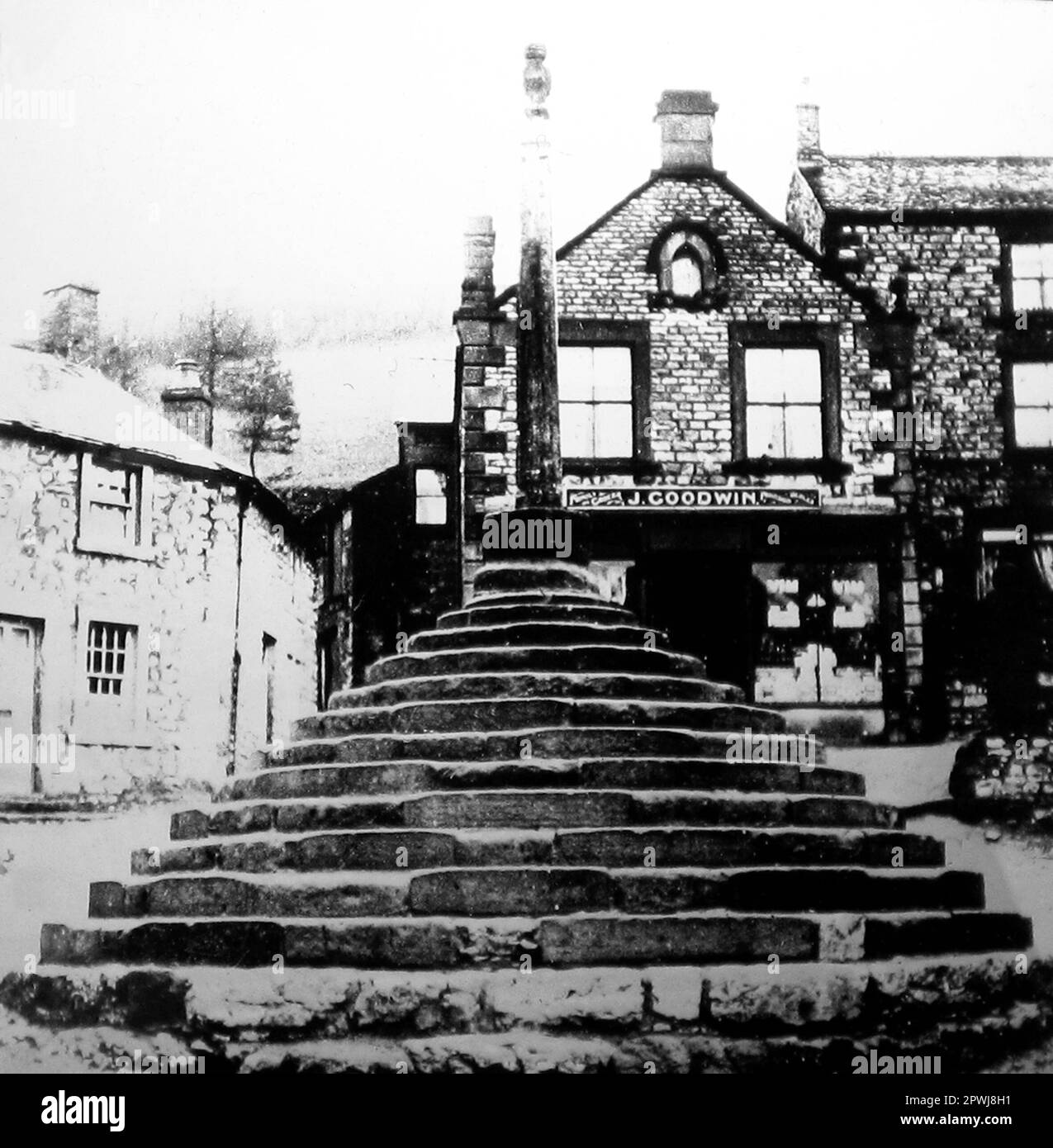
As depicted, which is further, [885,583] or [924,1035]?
[885,583]

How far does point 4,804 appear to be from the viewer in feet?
19.9

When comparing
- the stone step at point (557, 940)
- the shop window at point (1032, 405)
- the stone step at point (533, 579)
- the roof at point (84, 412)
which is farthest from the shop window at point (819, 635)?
the roof at point (84, 412)

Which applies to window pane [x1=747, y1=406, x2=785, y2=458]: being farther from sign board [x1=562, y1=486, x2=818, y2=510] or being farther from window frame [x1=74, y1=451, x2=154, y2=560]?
window frame [x1=74, y1=451, x2=154, y2=560]

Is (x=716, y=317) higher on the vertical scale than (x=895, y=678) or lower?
higher

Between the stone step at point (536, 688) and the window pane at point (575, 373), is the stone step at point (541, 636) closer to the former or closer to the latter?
the stone step at point (536, 688)

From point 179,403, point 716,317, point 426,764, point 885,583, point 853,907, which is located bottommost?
point 853,907

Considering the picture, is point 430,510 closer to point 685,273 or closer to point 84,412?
point 84,412

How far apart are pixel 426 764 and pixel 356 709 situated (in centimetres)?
57

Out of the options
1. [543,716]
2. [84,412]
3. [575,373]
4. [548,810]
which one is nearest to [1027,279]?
[575,373]

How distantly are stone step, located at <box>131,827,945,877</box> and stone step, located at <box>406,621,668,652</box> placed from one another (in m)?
1.02

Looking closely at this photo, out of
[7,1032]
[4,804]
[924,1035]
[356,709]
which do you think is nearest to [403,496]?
[356,709]

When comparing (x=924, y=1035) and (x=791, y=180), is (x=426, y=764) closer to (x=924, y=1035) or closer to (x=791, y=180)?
(x=924, y=1035)

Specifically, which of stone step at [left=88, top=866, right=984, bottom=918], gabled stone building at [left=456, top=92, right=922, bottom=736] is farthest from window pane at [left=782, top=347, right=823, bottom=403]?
stone step at [left=88, top=866, right=984, bottom=918]

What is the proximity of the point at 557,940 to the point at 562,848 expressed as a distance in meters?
0.31
